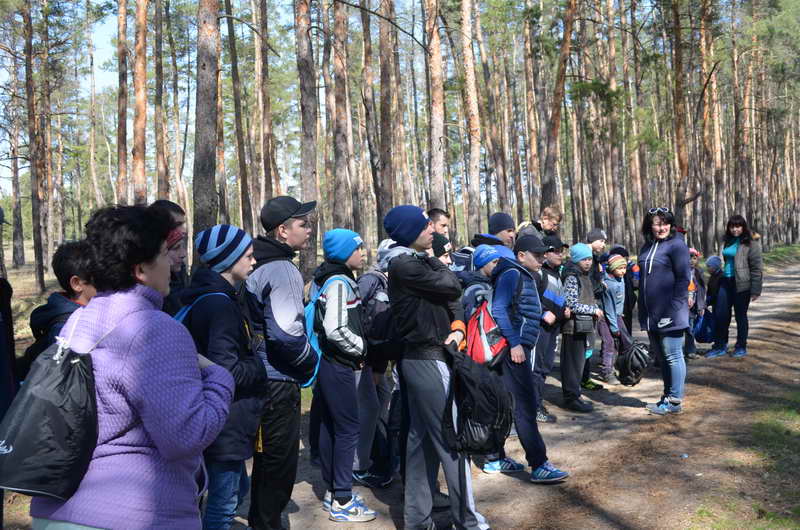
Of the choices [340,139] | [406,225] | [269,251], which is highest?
[340,139]

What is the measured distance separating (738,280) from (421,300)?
7.34m

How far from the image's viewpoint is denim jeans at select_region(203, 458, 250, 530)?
3523mm

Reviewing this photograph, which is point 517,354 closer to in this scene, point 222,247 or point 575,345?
point 575,345

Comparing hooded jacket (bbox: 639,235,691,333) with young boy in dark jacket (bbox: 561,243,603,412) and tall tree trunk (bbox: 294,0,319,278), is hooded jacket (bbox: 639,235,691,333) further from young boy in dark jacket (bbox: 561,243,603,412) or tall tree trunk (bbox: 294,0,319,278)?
tall tree trunk (bbox: 294,0,319,278)

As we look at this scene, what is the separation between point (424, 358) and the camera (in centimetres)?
426

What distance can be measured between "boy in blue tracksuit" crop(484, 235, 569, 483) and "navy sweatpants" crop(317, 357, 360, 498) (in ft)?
4.11

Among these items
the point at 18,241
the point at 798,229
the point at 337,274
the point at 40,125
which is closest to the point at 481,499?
the point at 337,274

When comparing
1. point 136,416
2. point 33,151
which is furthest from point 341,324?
point 33,151

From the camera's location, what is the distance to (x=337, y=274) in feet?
15.6

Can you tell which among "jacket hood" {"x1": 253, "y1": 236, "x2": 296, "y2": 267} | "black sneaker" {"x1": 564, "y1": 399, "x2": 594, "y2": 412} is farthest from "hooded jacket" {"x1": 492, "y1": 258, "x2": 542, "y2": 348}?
"black sneaker" {"x1": 564, "y1": 399, "x2": 594, "y2": 412}

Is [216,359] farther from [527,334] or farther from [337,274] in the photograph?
[527,334]

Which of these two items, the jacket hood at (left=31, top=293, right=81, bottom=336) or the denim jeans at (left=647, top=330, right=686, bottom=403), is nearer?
the jacket hood at (left=31, top=293, right=81, bottom=336)

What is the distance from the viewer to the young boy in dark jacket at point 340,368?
4.70 meters

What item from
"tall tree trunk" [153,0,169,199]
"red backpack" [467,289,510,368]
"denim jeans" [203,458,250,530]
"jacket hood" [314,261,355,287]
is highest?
"tall tree trunk" [153,0,169,199]
